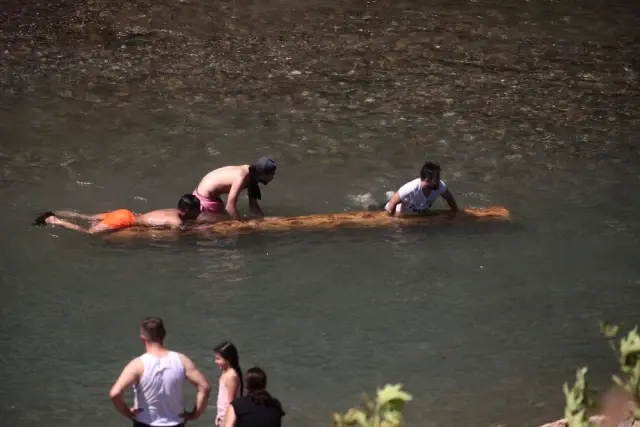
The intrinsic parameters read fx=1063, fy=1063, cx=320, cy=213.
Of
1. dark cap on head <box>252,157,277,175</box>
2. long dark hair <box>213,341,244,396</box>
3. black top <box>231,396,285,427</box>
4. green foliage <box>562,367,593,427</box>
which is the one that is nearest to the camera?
green foliage <box>562,367,593,427</box>

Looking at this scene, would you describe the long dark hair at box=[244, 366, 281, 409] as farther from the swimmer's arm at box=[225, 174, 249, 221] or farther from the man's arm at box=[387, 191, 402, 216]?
the man's arm at box=[387, 191, 402, 216]

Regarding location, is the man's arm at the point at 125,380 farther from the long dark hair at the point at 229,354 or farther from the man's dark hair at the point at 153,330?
the long dark hair at the point at 229,354

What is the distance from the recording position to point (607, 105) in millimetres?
15477

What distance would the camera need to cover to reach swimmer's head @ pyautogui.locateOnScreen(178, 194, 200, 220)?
11.1m

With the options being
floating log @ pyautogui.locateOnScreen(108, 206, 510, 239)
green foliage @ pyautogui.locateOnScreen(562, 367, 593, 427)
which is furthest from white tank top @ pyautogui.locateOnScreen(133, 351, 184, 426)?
floating log @ pyautogui.locateOnScreen(108, 206, 510, 239)

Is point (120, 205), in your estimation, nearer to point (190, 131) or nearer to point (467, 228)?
point (190, 131)

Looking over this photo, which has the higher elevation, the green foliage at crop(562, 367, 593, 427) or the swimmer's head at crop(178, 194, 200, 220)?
the swimmer's head at crop(178, 194, 200, 220)

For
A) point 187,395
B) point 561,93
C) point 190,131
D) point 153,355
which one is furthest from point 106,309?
point 561,93

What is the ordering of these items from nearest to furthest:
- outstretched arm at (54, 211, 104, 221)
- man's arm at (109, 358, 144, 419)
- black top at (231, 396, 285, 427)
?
black top at (231, 396, 285, 427), man's arm at (109, 358, 144, 419), outstretched arm at (54, 211, 104, 221)

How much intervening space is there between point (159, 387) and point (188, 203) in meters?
4.47

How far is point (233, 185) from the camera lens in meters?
11.4

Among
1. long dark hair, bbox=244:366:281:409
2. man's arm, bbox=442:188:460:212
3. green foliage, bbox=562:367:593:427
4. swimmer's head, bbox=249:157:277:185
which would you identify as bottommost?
green foliage, bbox=562:367:593:427

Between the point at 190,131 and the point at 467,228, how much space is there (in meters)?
4.26

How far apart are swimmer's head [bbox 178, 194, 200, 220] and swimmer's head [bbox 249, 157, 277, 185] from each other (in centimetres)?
67
